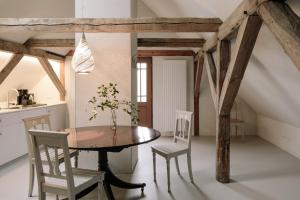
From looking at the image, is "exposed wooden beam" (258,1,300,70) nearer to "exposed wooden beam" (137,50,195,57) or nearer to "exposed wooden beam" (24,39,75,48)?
"exposed wooden beam" (24,39,75,48)

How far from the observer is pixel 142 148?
5.14 metres

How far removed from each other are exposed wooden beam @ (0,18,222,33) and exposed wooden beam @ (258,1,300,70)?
1.41 meters

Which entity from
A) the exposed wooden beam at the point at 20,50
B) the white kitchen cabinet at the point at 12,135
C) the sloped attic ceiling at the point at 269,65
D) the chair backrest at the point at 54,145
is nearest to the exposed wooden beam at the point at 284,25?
the sloped attic ceiling at the point at 269,65

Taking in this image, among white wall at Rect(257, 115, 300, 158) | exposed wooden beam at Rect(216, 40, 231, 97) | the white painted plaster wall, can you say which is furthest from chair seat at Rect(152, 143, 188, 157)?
white wall at Rect(257, 115, 300, 158)

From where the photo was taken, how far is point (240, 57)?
2.64 m

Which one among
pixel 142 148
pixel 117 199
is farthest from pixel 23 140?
pixel 117 199

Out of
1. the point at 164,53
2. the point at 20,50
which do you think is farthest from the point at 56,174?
the point at 164,53

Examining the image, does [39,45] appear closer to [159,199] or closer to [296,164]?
[159,199]

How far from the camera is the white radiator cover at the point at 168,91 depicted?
21.1 ft

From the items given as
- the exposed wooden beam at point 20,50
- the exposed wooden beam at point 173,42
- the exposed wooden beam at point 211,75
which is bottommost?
the exposed wooden beam at point 211,75

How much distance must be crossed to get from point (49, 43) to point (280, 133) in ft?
15.7

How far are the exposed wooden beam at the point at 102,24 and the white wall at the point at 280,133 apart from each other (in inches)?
111

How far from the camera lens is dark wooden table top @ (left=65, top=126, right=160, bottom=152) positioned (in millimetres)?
2379

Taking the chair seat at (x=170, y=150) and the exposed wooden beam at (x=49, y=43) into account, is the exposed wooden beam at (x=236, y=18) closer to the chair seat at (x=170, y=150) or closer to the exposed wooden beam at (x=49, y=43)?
the chair seat at (x=170, y=150)
